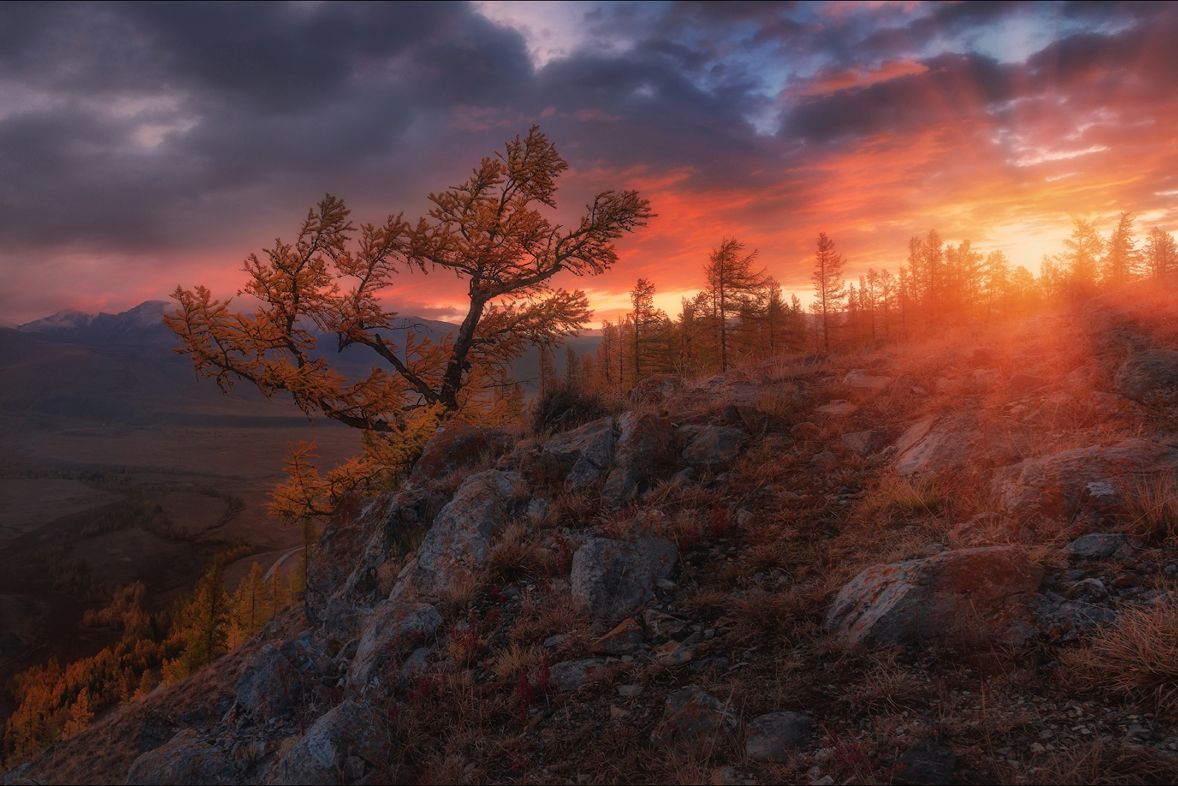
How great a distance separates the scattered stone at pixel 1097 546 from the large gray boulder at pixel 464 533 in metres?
6.15

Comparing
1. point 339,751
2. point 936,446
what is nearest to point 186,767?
point 339,751

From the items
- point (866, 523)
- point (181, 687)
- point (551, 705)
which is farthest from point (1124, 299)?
point (181, 687)

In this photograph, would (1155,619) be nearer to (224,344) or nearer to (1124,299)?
(1124,299)

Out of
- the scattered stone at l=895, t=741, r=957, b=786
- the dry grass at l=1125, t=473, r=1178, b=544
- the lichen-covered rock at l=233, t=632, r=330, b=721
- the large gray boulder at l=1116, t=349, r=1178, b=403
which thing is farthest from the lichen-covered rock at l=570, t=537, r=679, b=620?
the large gray boulder at l=1116, t=349, r=1178, b=403

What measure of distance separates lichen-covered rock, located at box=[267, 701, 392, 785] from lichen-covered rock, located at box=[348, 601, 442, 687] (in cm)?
124

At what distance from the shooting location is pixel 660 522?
7137 millimetres

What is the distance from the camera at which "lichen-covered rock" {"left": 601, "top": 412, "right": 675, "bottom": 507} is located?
8.50 meters

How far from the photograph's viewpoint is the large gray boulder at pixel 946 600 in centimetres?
435

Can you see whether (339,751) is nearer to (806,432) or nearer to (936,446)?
(936,446)

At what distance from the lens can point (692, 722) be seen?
3994mm

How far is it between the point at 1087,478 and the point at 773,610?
343 cm

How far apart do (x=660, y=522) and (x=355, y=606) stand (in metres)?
5.10

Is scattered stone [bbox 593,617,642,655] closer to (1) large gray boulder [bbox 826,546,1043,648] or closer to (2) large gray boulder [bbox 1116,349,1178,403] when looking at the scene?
(1) large gray boulder [bbox 826,546,1043,648]

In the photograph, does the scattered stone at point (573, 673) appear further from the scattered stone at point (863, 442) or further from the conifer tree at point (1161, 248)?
the conifer tree at point (1161, 248)
